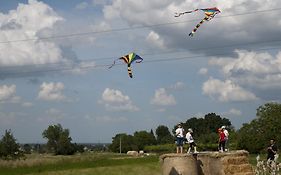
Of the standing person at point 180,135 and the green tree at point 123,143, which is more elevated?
the green tree at point 123,143

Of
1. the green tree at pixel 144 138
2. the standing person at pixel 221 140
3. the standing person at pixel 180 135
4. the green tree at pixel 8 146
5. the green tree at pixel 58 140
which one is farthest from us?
the green tree at pixel 144 138

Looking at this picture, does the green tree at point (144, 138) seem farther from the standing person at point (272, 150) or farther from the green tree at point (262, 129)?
the standing person at point (272, 150)

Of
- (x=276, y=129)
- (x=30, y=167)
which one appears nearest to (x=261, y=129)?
(x=276, y=129)

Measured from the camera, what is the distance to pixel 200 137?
9881 cm

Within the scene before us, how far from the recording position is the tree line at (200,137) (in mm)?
65812

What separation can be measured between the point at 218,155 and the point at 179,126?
2.52 m

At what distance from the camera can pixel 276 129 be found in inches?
2689

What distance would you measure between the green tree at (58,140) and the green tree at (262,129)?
131ft

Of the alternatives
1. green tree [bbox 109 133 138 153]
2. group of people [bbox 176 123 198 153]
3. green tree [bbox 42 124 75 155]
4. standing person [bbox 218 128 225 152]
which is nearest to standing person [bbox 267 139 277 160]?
standing person [bbox 218 128 225 152]

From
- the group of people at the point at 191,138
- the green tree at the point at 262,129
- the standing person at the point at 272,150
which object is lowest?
the standing person at the point at 272,150

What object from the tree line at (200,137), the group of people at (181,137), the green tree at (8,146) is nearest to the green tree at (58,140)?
the tree line at (200,137)

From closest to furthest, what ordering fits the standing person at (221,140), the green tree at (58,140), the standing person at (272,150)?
the standing person at (221,140), the standing person at (272,150), the green tree at (58,140)

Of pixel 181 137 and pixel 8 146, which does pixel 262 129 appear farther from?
pixel 181 137

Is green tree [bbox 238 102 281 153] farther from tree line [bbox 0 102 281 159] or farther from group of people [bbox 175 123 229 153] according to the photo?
group of people [bbox 175 123 229 153]
